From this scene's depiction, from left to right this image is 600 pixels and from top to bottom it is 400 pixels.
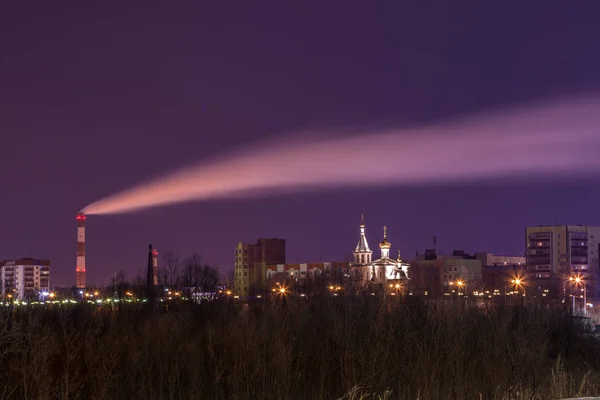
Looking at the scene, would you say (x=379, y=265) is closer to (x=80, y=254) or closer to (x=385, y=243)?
(x=385, y=243)

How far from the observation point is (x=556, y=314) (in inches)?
1906

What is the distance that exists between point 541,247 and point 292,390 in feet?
470

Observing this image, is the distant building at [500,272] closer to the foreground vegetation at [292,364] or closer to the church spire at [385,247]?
the church spire at [385,247]

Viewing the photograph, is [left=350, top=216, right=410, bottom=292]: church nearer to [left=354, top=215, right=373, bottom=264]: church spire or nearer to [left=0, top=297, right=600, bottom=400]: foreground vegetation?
[left=354, top=215, right=373, bottom=264]: church spire

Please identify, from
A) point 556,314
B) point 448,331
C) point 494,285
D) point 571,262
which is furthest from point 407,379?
point 571,262

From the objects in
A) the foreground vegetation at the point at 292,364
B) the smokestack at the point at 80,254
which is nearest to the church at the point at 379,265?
the smokestack at the point at 80,254

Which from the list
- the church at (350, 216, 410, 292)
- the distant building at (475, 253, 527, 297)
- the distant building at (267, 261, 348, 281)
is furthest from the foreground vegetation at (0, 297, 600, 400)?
the distant building at (267, 261, 348, 281)

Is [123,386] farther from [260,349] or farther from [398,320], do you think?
[398,320]

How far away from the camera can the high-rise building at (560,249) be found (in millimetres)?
157375

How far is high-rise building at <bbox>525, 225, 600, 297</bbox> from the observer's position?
6196 inches

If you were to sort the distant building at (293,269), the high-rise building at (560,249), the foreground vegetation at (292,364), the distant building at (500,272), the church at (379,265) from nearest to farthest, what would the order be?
the foreground vegetation at (292,364) < the distant building at (500,272) < the church at (379,265) < the high-rise building at (560,249) < the distant building at (293,269)

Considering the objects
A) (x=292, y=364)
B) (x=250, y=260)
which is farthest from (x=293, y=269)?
(x=292, y=364)

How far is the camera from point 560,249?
16025 cm

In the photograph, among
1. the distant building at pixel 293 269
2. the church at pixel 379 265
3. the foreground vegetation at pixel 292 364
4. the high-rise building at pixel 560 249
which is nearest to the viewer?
the foreground vegetation at pixel 292 364
